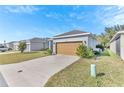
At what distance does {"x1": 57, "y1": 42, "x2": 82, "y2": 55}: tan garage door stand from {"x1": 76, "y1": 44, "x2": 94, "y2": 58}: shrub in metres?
0.48

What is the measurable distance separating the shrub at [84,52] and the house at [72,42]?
367 mm

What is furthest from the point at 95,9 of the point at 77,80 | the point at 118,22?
the point at 77,80

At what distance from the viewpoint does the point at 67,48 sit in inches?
450

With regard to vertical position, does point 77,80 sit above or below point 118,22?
below

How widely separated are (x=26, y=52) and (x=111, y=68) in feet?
23.2

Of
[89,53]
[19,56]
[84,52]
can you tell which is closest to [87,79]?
[84,52]

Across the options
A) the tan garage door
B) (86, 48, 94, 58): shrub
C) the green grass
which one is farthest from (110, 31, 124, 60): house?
the green grass

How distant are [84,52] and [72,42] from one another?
1894 mm

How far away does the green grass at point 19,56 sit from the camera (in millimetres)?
11359

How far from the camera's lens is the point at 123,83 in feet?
19.1

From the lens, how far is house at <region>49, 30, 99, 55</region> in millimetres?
10211

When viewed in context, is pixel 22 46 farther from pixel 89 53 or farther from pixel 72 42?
pixel 89 53
